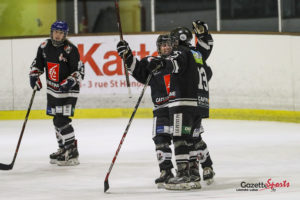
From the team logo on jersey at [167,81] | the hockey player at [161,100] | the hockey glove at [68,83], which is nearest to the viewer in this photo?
the hockey player at [161,100]

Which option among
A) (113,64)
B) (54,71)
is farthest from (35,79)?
(113,64)

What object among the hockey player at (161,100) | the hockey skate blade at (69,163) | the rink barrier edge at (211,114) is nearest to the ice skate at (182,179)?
the hockey player at (161,100)

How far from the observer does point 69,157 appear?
7445 millimetres

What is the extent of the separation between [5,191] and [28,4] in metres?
5.94

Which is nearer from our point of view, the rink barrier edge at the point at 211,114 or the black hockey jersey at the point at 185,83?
the black hockey jersey at the point at 185,83

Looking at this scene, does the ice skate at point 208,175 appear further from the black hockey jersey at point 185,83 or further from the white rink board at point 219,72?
the white rink board at point 219,72

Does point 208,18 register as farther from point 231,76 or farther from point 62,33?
point 62,33

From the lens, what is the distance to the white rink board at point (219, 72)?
33.3ft

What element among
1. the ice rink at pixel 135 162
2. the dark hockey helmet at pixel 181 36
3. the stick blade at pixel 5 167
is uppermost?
the dark hockey helmet at pixel 181 36

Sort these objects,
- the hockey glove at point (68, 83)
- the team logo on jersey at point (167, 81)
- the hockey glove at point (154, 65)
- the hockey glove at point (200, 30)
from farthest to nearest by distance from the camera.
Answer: the hockey glove at point (68, 83), the hockey glove at point (200, 30), the team logo on jersey at point (167, 81), the hockey glove at point (154, 65)

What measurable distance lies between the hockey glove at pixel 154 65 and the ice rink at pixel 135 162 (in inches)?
34.2

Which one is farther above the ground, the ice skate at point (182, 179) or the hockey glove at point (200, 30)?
the hockey glove at point (200, 30)

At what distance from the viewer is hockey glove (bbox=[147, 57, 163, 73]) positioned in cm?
579

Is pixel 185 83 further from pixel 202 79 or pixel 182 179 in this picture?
pixel 182 179
